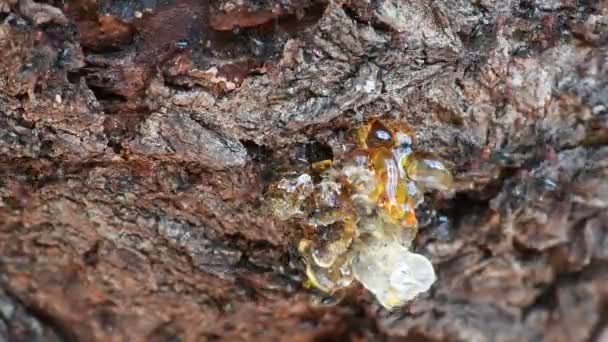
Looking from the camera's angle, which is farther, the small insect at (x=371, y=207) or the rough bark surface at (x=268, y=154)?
the small insect at (x=371, y=207)

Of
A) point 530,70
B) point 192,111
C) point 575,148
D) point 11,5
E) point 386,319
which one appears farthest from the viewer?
point 386,319

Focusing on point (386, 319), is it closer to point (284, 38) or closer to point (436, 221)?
point (436, 221)

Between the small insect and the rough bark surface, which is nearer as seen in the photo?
the rough bark surface

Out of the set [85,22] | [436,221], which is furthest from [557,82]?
[85,22]
